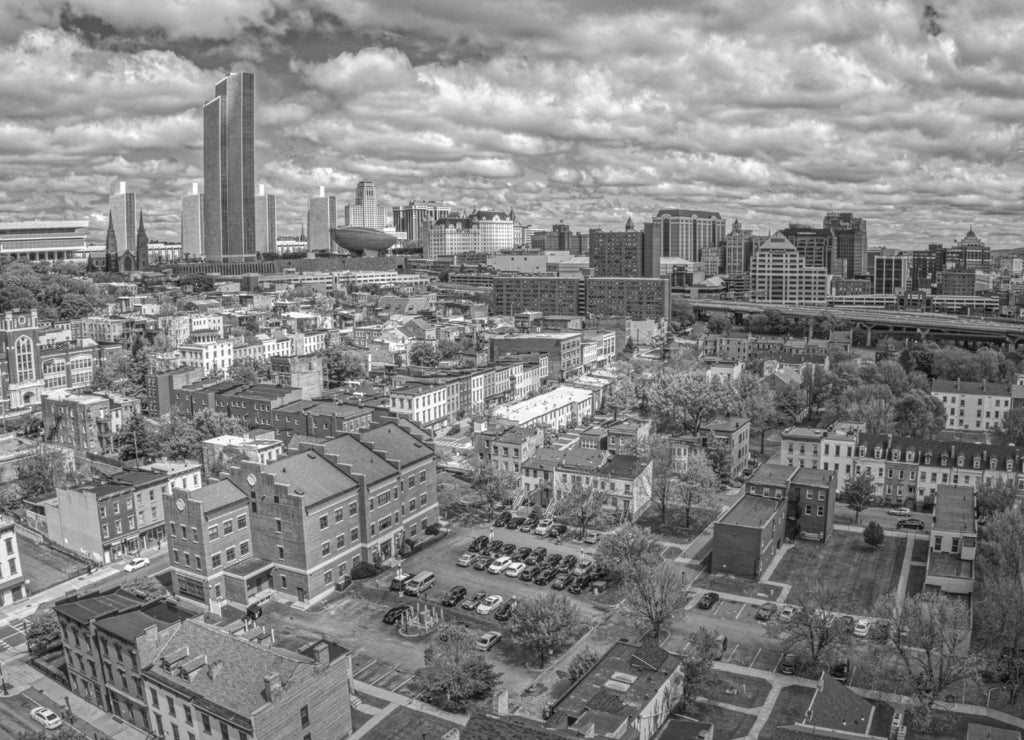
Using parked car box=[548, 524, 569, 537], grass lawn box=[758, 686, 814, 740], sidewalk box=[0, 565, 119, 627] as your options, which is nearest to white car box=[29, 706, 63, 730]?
sidewalk box=[0, 565, 119, 627]

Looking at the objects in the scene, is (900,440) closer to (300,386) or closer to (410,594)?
(410,594)

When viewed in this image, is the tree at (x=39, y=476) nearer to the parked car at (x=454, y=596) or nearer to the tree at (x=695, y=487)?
the parked car at (x=454, y=596)

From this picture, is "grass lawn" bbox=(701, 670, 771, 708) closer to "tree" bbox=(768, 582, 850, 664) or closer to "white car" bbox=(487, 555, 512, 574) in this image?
"tree" bbox=(768, 582, 850, 664)

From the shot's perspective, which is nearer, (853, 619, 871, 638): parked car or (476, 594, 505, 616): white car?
(853, 619, 871, 638): parked car

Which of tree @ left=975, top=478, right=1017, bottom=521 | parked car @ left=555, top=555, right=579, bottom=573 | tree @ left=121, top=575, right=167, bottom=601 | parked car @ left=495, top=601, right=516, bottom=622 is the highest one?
tree @ left=975, top=478, right=1017, bottom=521

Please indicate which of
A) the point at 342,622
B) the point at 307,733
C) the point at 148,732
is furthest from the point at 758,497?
the point at 148,732

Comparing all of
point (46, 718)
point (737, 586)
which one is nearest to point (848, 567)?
point (737, 586)
